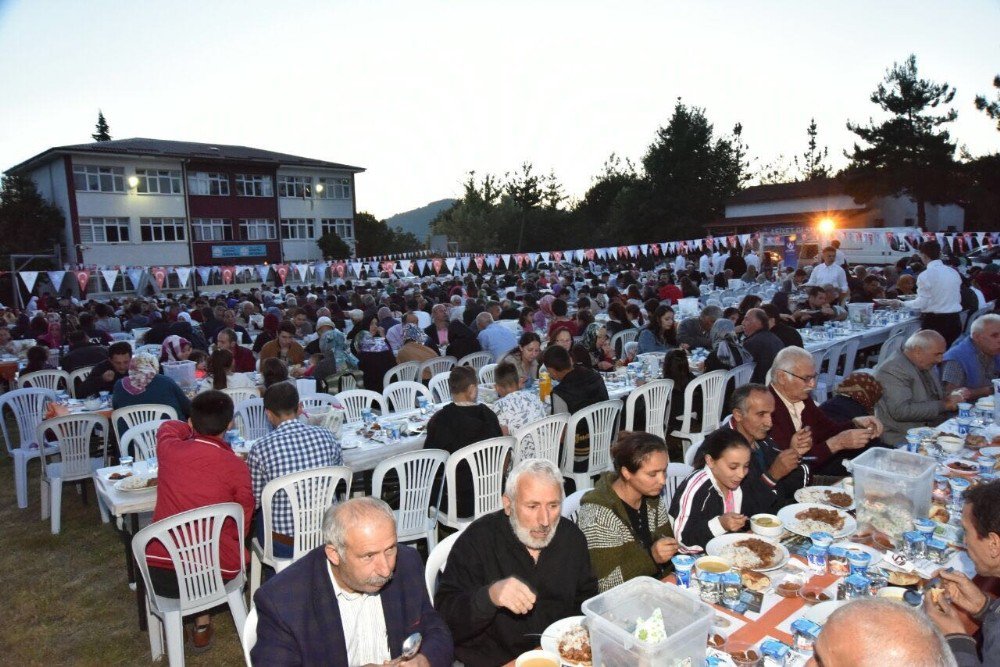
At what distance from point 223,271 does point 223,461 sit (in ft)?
82.7

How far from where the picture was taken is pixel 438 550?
293 centimetres

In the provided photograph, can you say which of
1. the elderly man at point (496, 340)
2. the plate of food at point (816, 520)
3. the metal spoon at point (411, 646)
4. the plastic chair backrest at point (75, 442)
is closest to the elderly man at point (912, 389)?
the plate of food at point (816, 520)

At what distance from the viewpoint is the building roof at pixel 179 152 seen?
31031mm

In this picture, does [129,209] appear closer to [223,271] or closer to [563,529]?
[223,271]

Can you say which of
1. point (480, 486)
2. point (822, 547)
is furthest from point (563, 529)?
point (480, 486)

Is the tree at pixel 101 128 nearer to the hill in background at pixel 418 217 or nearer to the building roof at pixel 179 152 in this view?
the building roof at pixel 179 152

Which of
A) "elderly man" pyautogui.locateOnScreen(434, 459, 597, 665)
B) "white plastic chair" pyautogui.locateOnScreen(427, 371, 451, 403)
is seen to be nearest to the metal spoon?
"elderly man" pyautogui.locateOnScreen(434, 459, 597, 665)

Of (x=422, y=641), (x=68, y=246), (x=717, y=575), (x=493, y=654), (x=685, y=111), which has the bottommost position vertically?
(x=493, y=654)

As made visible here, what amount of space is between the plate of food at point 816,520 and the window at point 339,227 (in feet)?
130

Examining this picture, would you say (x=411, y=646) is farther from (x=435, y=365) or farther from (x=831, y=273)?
(x=831, y=273)

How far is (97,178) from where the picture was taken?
31.7m

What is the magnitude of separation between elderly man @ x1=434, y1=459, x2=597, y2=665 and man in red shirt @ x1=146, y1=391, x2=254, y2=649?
1.61m

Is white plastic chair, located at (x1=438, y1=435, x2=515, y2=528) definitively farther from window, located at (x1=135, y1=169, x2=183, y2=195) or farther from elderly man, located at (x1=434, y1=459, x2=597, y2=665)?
window, located at (x1=135, y1=169, x2=183, y2=195)

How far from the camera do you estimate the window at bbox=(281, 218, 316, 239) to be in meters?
Result: 38.9
